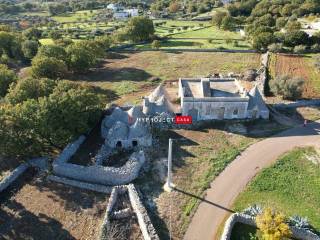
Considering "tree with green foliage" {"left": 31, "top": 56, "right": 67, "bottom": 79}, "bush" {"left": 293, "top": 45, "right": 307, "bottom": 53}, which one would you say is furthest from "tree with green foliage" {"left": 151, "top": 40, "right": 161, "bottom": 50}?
"bush" {"left": 293, "top": 45, "right": 307, "bottom": 53}

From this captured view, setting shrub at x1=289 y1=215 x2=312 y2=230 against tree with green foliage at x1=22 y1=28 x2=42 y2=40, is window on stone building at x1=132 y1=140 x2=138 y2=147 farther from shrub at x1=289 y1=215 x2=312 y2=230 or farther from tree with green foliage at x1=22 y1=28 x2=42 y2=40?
tree with green foliage at x1=22 y1=28 x2=42 y2=40

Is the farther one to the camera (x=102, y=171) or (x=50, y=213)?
(x=102, y=171)

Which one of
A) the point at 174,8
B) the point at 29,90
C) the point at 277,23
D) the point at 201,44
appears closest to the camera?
the point at 29,90

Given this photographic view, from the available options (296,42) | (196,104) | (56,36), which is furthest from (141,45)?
(196,104)

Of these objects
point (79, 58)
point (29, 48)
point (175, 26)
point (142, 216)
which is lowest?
point (142, 216)

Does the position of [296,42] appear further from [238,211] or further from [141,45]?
[238,211]

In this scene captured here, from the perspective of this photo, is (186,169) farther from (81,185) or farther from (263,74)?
(263,74)

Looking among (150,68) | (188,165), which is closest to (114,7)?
(150,68)

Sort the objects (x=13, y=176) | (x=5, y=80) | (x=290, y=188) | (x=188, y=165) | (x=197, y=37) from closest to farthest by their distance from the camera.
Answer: (x=290, y=188) < (x=13, y=176) < (x=188, y=165) < (x=5, y=80) < (x=197, y=37)
